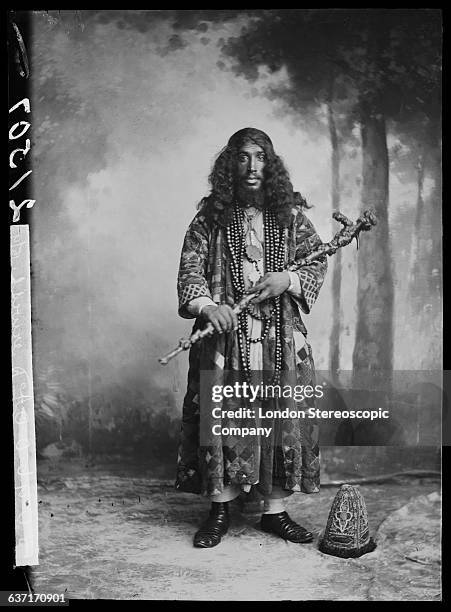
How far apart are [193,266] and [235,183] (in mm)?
387

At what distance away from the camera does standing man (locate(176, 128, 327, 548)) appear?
3359mm

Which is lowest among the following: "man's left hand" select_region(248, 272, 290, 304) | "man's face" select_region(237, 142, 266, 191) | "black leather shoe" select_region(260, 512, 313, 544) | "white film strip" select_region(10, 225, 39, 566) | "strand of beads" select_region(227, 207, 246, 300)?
"black leather shoe" select_region(260, 512, 313, 544)

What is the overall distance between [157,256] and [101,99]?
0.71 m

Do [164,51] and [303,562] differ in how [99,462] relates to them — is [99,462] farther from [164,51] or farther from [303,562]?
[164,51]

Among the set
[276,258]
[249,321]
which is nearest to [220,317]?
[249,321]

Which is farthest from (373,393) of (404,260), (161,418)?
(161,418)

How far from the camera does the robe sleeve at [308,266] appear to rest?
3.39 meters

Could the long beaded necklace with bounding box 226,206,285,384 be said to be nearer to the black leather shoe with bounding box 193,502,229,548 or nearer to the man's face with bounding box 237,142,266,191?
the man's face with bounding box 237,142,266,191

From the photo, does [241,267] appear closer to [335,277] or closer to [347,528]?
[335,277]

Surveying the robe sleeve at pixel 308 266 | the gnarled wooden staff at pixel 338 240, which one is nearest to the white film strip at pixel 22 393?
the gnarled wooden staff at pixel 338 240

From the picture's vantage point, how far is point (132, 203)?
3443 mm

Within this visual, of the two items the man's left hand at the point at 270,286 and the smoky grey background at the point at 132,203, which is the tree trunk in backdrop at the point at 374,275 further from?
the man's left hand at the point at 270,286

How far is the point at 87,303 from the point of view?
11.4 feet

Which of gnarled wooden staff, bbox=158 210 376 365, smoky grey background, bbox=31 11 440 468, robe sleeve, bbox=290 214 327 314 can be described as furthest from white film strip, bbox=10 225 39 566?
robe sleeve, bbox=290 214 327 314
